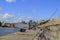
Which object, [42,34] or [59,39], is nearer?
[59,39]

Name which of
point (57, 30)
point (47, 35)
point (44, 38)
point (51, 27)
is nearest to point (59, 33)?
point (57, 30)

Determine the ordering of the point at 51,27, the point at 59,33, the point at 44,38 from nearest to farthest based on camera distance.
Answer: the point at 59,33 < the point at 51,27 < the point at 44,38

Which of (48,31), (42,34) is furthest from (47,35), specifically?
(42,34)

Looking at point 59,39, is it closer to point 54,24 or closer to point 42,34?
point 54,24

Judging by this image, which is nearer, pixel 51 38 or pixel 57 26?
pixel 57 26

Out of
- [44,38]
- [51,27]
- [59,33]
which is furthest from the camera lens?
[44,38]

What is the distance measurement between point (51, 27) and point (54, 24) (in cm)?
34

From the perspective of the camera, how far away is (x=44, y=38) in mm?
8227

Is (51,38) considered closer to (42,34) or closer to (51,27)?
(51,27)

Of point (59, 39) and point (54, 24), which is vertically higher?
point (54, 24)

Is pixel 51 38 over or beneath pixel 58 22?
beneath

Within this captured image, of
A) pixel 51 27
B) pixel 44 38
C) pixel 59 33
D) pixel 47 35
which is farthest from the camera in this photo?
pixel 44 38

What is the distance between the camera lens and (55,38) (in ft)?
22.3

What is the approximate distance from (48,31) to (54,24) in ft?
2.67
